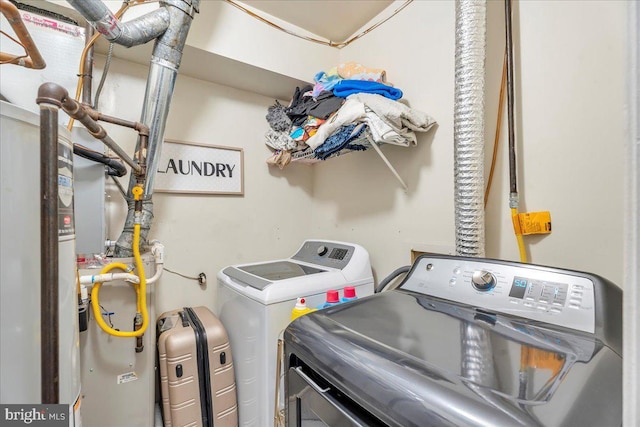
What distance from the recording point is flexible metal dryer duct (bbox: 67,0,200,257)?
1242 mm

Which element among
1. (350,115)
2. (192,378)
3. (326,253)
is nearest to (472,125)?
(350,115)

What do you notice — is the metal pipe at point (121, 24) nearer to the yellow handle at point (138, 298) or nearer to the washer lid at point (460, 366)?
the yellow handle at point (138, 298)

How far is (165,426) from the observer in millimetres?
1385

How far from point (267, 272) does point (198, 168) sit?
858 millimetres

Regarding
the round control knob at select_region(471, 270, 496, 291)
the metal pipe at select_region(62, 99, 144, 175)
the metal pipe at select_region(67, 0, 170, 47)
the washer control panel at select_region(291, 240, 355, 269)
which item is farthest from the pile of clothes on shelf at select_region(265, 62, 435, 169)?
the metal pipe at select_region(62, 99, 144, 175)

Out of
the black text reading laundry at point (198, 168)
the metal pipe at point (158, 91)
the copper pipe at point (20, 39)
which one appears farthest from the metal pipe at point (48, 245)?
the black text reading laundry at point (198, 168)

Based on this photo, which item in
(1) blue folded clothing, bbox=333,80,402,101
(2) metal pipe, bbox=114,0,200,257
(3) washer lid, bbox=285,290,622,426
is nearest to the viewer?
(3) washer lid, bbox=285,290,622,426

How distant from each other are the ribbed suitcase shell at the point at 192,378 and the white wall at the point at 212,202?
471mm

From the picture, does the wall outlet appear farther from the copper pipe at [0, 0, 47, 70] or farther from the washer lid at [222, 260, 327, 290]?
the copper pipe at [0, 0, 47, 70]

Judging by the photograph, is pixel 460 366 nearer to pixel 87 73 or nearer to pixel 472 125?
pixel 472 125

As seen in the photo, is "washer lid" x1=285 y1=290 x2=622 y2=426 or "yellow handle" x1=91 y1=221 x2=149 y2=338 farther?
"yellow handle" x1=91 y1=221 x2=149 y2=338

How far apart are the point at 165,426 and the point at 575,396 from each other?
169 centimetres

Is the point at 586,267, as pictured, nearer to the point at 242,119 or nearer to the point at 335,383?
the point at 335,383

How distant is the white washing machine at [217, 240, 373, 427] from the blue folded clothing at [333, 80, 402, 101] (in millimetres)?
879
